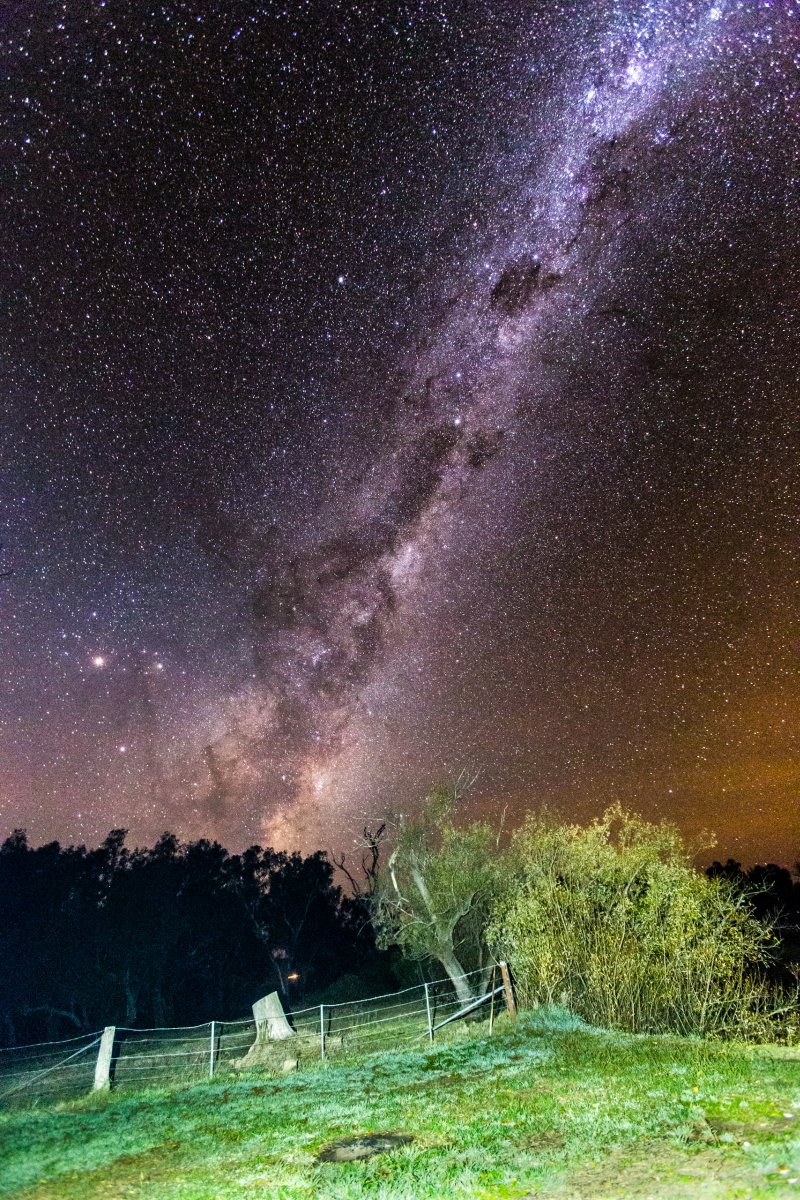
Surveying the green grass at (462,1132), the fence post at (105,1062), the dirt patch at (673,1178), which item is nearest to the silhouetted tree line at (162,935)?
the fence post at (105,1062)

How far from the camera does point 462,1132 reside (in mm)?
7508

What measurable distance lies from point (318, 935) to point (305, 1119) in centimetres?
5038

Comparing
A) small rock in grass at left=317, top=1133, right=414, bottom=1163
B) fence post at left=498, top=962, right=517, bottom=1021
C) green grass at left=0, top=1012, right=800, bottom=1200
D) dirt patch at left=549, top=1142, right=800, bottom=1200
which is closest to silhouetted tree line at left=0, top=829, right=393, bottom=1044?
fence post at left=498, top=962, right=517, bottom=1021

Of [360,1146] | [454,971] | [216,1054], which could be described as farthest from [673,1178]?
[454,971]

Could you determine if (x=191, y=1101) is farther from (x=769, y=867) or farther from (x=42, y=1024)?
(x=769, y=867)

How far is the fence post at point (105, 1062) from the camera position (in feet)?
43.3

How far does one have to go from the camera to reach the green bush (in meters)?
15.2

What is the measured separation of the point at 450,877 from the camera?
27.5 meters

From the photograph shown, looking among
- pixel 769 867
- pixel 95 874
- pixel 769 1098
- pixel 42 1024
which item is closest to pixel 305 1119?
pixel 769 1098

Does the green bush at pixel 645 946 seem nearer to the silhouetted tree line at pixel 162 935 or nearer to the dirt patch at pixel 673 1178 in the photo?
the dirt patch at pixel 673 1178

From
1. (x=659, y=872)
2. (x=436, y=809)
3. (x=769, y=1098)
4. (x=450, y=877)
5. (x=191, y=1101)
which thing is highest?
(x=436, y=809)

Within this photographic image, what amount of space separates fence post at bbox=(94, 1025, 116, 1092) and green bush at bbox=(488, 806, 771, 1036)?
907cm

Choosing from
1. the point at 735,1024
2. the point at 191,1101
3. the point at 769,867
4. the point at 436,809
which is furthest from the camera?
the point at 769,867

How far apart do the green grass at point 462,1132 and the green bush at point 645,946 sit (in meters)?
2.93
